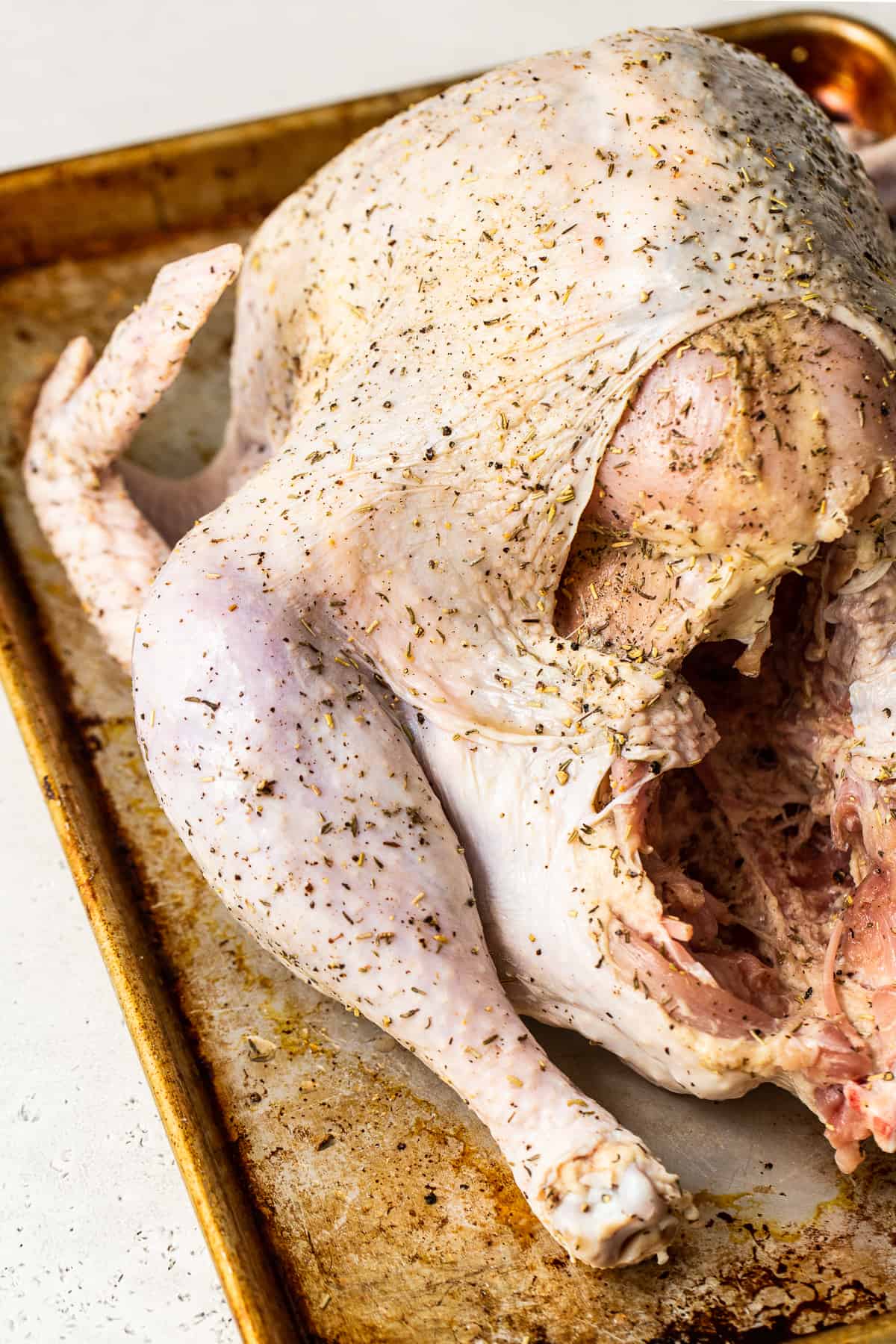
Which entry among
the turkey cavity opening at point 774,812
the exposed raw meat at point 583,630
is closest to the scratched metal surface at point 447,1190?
the exposed raw meat at point 583,630

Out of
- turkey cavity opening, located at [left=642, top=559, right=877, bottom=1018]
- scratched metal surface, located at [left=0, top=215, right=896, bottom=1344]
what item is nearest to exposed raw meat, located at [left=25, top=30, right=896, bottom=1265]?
turkey cavity opening, located at [left=642, top=559, right=877, bottom=1018]

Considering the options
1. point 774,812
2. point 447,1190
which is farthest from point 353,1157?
point 774,812

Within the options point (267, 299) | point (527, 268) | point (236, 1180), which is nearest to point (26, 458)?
point (267, 299)

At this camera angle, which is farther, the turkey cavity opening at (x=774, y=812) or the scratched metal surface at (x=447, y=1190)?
the turkey cavity opening at (x=774, y=812)

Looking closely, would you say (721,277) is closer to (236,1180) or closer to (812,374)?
(812,374)

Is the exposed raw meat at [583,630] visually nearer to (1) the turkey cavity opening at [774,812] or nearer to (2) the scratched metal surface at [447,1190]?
(1) the turkey cavity opening at [774,812]

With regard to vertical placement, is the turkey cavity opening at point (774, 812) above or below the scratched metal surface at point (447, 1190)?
above
